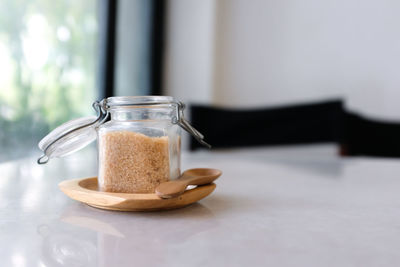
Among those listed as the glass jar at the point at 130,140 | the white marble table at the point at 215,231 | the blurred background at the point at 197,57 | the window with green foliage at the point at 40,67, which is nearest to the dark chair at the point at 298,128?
the blurred background at the point at 197,57

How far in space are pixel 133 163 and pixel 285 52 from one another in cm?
249

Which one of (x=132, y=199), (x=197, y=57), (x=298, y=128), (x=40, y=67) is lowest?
(x=298, y=128)

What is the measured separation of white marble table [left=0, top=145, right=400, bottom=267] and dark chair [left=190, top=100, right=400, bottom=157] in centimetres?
148

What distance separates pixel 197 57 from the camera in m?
2.76

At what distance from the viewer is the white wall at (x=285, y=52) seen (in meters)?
2.36

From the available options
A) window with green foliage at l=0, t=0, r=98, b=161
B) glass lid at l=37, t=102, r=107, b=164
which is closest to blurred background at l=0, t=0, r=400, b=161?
window with green foliage at l=0, t=0, r=98, b=161

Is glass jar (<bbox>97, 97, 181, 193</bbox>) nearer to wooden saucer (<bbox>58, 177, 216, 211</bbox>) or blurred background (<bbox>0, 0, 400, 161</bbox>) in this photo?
wooden saucer (<bbox>58, 177, 216, 211</bbox>)

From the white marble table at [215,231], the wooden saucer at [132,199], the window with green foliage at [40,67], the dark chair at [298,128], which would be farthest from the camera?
the dark chair at [298,128]

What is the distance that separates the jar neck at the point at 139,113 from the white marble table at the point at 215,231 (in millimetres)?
133

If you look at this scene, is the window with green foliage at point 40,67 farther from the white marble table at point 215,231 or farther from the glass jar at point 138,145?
the glass jar at point 138,145

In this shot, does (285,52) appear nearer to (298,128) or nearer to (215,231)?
(298,128)

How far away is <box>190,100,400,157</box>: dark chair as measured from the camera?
1.94 meters

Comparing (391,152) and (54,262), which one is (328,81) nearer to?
(391,152)

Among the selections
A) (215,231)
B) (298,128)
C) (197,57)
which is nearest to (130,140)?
(215,231)
